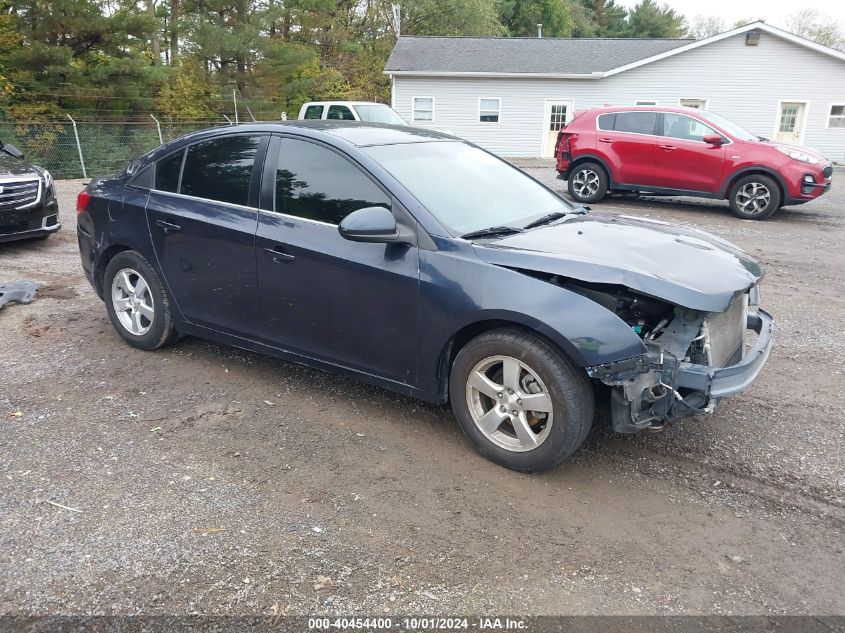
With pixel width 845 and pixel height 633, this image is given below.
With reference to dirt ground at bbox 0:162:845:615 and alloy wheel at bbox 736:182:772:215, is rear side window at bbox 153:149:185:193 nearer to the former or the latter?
dirt ground at bbox 0:162:845:615

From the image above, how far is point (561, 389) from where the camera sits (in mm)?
3201

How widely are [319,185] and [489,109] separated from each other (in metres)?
23.3

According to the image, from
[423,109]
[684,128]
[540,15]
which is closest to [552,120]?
[423,109]

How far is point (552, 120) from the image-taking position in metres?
25.8

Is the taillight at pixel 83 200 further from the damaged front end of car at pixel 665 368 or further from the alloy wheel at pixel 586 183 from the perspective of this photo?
the alloy wheel at pixel 586 183

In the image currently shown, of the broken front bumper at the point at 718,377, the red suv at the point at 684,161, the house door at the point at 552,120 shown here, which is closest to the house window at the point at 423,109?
the house door at the point at 552,120

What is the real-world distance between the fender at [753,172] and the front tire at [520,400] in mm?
9513

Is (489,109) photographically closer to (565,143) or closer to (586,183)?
(565,143)

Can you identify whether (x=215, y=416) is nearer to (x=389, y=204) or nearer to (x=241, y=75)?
(x=389, y=204)

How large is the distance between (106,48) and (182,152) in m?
20.7

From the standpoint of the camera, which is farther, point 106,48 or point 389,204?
point 106,48

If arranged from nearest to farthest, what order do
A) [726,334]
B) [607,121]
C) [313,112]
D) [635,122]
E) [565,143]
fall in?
[726,334] < [635,122] < [607,121] < [565,143] < [313,112]

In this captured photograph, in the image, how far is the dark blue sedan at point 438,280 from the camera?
321 centimetres

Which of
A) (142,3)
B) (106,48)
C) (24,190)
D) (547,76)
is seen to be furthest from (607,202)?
(142,3)
